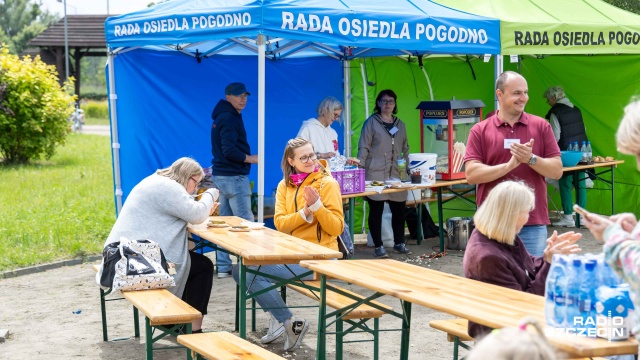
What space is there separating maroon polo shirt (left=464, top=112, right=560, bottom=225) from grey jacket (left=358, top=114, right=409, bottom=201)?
150 inches

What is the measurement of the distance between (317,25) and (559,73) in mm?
5807

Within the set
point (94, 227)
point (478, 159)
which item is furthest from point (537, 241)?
point (94, 227)

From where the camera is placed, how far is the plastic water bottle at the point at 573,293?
314cm

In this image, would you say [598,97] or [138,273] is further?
[598,97]

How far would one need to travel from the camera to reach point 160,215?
6.00 meters

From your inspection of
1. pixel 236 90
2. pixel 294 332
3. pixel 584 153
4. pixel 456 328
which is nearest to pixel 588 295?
pixel 456 328

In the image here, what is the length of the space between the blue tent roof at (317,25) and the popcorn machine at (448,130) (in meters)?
1.29

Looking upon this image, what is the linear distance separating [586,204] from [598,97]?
4.63ft

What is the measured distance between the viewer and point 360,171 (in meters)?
8.88

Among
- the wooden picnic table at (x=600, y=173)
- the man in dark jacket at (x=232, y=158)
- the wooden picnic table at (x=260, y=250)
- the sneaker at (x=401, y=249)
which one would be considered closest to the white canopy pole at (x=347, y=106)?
the sneaker at (x=401, y=249)

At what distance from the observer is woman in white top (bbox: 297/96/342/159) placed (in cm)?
940

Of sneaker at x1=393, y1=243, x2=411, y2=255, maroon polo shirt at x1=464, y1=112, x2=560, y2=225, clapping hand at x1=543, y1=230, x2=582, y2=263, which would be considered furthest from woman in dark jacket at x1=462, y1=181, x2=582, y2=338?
sneaker at x1=393, y1=243, x2=411, y2=255

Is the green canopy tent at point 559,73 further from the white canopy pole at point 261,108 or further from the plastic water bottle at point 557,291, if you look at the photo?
the plastic water bottle at point 557,291

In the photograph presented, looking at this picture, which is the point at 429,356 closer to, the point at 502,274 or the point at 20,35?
the point at 502,274
